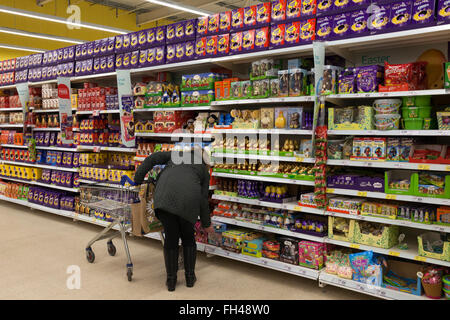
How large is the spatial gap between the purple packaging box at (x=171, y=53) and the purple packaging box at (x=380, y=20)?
8.13ft

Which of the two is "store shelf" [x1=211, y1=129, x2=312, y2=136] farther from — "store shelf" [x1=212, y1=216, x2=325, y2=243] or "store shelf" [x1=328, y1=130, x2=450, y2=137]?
"store shelf" [x1=212, y1=216, x2=325, y2=243]

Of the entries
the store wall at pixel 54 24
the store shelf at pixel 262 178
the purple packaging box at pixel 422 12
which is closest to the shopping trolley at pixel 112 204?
the store shelf at pixel 262 178

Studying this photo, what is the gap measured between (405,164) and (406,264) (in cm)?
95

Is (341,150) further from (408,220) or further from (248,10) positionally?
(248,10)

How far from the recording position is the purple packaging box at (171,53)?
493cm

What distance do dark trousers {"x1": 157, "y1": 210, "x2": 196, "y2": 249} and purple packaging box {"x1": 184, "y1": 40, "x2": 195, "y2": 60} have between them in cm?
205

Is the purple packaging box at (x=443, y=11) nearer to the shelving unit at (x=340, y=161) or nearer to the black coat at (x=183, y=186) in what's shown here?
the shelving unit at (x=340, y=161)

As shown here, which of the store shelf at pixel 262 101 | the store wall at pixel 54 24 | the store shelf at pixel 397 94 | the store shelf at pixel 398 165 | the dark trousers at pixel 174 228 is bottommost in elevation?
the dark trousers at pixel 174 228

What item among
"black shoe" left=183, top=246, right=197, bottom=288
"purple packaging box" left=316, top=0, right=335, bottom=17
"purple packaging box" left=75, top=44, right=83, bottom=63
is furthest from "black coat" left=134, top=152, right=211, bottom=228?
"purple packaging box" left=75, top=44, right=83, bottom=63

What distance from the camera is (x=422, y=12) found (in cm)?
307

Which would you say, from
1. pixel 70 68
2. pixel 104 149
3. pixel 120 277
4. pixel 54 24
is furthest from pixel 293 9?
pixel 54 24

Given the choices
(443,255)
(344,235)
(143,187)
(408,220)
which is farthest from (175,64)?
(443,255)

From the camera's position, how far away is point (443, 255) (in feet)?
10.1

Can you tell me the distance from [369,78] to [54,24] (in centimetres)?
1293
